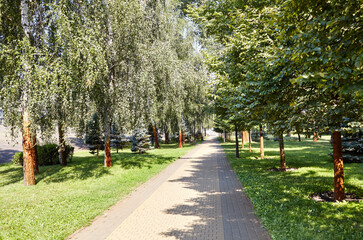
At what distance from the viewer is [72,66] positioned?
8.78 m

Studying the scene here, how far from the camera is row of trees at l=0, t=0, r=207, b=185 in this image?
28.0 feet

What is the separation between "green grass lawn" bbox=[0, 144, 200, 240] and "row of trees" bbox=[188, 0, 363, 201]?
5.52m

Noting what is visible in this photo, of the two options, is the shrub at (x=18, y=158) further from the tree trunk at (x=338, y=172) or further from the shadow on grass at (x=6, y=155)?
the tree trunk at (x=338, y=172)

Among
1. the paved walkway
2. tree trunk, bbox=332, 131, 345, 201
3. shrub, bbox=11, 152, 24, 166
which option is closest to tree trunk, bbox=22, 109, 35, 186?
the paved walkway

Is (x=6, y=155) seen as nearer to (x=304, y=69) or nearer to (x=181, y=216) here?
(x=181, y=216)

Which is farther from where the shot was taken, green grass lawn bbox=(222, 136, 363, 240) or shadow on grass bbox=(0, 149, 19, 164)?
shadow on grass bbox=(0, 149, 19, 164)

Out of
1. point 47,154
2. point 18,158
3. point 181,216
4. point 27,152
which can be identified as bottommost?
point 181,216

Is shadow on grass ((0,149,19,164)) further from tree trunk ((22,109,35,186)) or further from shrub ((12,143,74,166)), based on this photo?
tree trunk ((22,109,35,186))

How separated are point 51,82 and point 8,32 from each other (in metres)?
4.11

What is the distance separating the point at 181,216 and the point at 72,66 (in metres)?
6.82

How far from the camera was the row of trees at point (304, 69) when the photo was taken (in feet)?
11.7

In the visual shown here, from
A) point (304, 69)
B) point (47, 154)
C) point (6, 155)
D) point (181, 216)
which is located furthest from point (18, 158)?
point (304, 69)

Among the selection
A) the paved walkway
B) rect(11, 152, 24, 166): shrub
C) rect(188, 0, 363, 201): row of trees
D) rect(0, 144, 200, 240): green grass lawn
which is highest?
rect(188, 0, 363, 201): row of trees

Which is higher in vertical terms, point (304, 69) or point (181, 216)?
point (304, 69)
